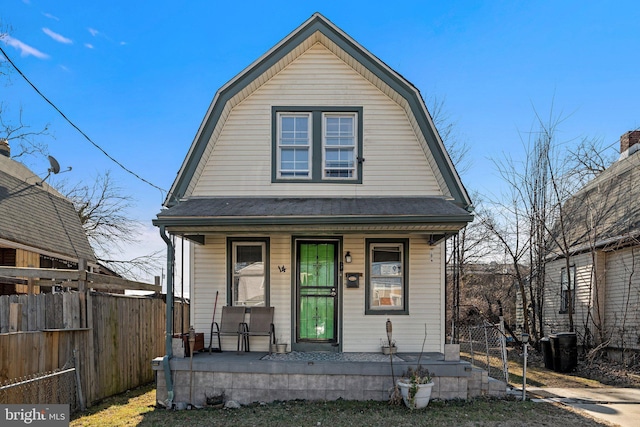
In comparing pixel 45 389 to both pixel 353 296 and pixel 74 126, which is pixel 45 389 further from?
pixel 74 126

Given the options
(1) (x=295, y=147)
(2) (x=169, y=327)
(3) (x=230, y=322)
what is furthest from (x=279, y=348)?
(1) (x=295, y=147)

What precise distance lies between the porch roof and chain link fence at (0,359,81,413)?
2523 millimetres

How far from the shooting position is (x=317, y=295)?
850 centimetres

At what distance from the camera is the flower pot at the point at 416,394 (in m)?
6.36

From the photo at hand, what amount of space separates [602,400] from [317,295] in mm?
5202

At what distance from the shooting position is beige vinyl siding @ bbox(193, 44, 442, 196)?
27.6ft

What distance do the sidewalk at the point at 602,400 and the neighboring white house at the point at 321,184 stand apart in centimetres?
216

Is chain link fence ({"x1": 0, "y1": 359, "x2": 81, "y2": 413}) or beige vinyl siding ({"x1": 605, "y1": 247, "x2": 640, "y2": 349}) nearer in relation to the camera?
chain link fence ({"x1": 0, "y1": 359, "x2": 81, "y2": 413})

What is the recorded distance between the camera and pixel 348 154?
8.57 metres

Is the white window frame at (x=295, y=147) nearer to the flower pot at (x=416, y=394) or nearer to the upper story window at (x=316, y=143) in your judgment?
the upper story window at (x=316, y=143)

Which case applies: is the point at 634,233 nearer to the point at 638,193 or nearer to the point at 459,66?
the point at 638,193

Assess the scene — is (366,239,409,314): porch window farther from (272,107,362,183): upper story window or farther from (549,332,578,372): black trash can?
(549,332,578,372): black trash can

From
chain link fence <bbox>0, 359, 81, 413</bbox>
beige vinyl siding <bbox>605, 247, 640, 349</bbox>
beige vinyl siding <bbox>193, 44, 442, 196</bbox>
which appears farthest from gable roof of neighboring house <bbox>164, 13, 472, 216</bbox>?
beige vinyl siding <bbox>605, 247, 640, 349</bbox>

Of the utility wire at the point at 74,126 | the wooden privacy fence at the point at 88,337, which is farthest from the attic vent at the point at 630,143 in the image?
the wooden privacy fence at the point at 88,337
